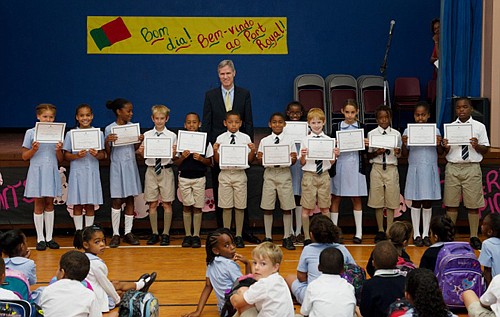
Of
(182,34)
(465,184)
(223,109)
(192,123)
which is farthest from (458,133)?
(182,34)

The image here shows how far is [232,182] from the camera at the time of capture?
9.05m

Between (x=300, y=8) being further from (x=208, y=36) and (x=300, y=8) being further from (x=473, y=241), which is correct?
(x=473, y=241)

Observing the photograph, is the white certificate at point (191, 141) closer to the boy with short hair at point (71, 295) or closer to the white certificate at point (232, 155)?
the white certificate at point (232, 155)

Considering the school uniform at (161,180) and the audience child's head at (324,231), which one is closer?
the audience child's head at (324,231)

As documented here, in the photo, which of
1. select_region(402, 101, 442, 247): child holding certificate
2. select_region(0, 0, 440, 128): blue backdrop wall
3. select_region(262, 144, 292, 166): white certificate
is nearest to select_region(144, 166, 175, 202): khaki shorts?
select_region(262, 144, 292, 166): white certificate

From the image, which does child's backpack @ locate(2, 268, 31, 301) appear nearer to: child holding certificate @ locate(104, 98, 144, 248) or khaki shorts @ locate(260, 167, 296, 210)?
child holding certificate @ locate(104, 98, 144, 248)

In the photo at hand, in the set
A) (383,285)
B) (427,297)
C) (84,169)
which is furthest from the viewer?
(84,169)

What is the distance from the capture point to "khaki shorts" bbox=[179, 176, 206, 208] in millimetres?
9086

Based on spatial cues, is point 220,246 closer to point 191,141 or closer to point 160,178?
point 191,141

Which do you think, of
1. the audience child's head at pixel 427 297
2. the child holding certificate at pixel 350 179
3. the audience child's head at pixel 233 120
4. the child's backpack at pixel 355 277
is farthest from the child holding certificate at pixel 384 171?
the audience child's head at pixel 427 297

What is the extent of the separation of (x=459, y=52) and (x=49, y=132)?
504 cm

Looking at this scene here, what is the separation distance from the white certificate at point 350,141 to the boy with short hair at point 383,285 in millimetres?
3492

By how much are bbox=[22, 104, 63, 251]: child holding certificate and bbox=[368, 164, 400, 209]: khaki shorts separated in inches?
135

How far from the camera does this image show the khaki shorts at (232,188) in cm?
905
